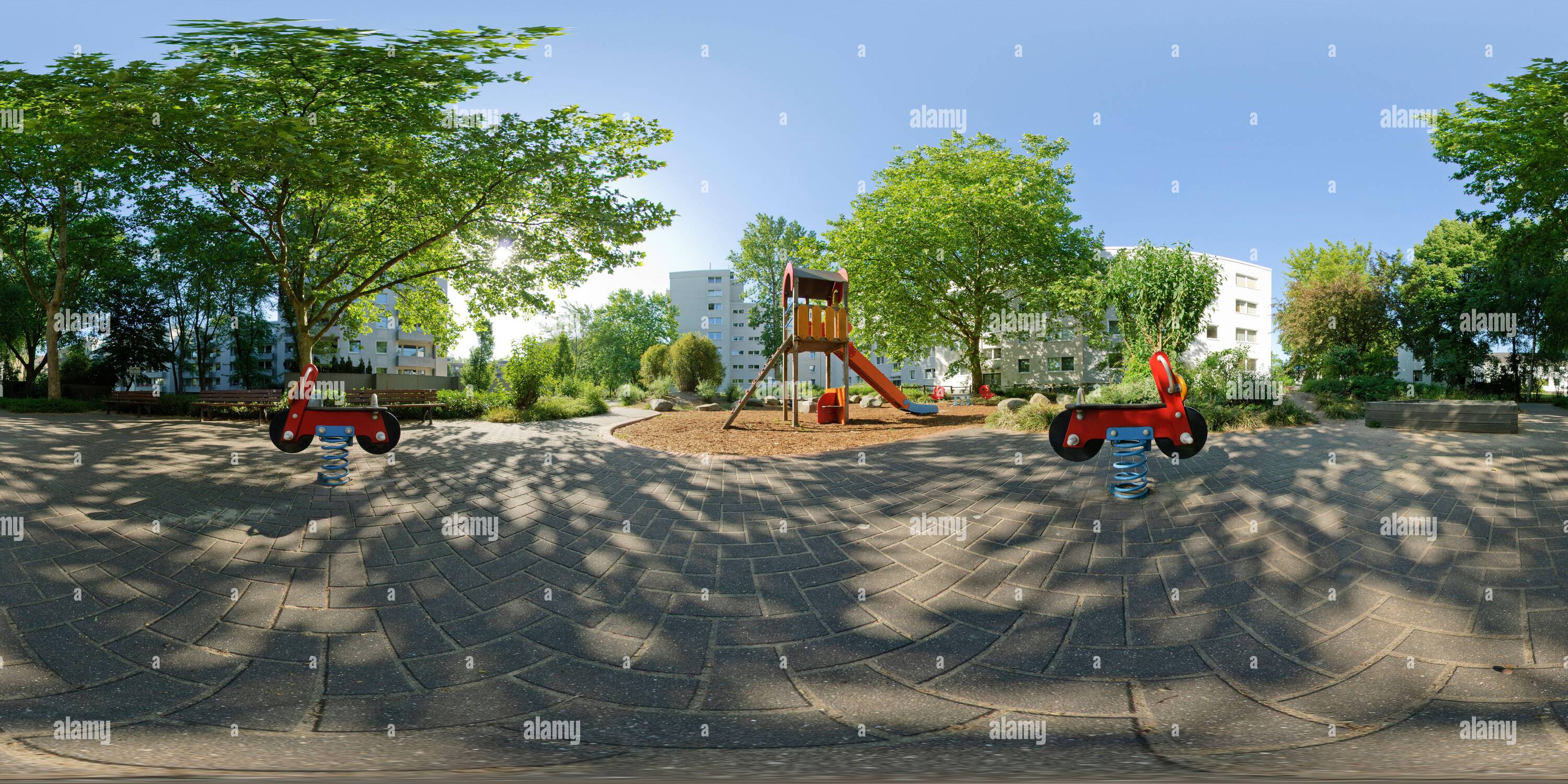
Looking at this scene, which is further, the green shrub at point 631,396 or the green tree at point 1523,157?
the green shrub at point 631,396

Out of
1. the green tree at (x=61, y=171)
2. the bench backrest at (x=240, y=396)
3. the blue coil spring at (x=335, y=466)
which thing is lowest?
the blue coil spring at (x=335, y=466)

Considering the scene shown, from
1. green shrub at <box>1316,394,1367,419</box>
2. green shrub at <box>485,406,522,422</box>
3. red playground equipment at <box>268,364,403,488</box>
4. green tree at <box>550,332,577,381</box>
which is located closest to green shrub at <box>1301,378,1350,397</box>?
green shrub at <box>1316,394,1367,419</box>

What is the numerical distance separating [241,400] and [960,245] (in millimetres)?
23103

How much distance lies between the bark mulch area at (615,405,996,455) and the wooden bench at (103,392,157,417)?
1490cm

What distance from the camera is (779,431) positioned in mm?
12766

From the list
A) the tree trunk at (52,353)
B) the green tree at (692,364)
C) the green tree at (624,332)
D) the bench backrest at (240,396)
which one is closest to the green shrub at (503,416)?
the bench backrest at (240,396)

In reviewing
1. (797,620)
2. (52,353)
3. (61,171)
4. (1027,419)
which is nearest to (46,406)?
(52,353)

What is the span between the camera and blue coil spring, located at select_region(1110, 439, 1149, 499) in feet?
17.5

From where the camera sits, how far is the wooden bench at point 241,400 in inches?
579

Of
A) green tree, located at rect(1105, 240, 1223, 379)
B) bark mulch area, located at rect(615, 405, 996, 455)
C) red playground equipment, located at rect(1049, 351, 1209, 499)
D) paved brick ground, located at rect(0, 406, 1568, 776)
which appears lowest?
paved brick ground, located at rect(0, 406, 1568, 776)

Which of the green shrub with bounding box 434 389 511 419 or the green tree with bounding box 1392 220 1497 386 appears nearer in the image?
the green shrub with bounding box 434 389 511 419

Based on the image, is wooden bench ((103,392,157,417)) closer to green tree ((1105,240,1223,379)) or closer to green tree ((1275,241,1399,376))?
green tree ((1105,240,1223,379))

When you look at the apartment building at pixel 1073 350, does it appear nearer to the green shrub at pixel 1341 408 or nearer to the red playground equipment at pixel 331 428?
the green shrub at pixel 1341 408

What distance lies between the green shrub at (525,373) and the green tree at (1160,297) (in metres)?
20.0
